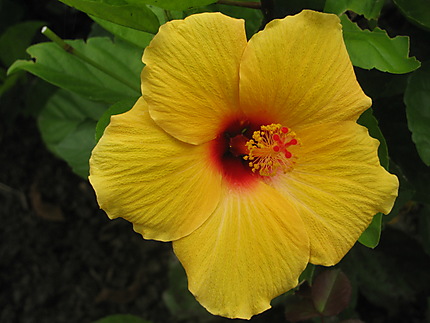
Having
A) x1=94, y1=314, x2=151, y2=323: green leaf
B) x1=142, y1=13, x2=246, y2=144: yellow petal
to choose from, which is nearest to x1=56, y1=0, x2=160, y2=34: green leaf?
x1=142, y1=13, x2=246, y2=144: yellow petal

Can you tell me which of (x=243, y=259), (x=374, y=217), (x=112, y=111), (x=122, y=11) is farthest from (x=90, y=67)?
(x=374, y=217)

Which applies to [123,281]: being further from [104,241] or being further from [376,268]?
[376,268]

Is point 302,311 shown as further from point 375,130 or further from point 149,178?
point 149,178

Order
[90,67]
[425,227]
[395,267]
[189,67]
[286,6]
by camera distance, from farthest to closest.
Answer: [395,267]
[425,227]
[90,67]
[286,6]
[189,67]

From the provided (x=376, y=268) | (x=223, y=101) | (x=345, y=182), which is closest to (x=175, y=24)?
(x=223, y=101)

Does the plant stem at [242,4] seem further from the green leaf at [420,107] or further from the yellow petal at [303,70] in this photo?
the green leaf at [420,107]

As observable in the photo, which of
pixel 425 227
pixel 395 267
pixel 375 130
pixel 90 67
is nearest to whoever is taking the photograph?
pixel 375 130
